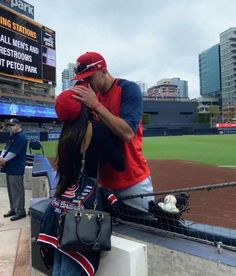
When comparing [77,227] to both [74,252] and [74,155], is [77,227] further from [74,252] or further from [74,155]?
[74,155]

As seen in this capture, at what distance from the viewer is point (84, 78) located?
83.4 inches

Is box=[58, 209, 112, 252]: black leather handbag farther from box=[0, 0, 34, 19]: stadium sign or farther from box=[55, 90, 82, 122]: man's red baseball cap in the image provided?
box=[0, 0, 34, 19]: stadium sign

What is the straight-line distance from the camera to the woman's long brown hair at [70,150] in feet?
6.40

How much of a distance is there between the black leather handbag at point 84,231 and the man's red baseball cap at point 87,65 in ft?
2.72

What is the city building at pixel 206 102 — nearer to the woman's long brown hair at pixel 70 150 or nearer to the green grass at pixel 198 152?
the green grass at pixel 198 152

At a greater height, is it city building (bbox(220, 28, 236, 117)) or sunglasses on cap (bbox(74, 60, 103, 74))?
city building (bbox(220, 28, 236, 117))

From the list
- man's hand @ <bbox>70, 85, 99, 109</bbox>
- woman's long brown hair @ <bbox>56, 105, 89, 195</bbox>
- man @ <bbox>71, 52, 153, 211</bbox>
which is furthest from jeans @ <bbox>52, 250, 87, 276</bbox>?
man's hand @ <bbox>70, 85, 99, 109</bbox>

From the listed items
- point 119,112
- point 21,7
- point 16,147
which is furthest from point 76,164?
point 21,7

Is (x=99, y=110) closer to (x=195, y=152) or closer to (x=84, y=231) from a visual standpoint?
(x=84, y=231)

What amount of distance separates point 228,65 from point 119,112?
12750 cm

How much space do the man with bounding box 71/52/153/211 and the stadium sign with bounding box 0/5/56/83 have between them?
34.5 m

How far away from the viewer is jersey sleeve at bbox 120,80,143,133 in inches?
83.0

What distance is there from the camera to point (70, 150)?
196cm

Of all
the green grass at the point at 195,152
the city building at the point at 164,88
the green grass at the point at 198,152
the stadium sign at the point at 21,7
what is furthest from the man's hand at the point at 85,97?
the city building at the point at 164,88
